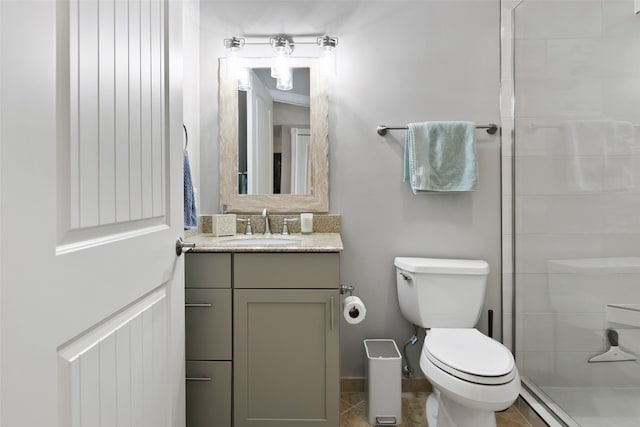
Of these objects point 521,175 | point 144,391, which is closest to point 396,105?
point 521,175

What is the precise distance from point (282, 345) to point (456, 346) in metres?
0.70

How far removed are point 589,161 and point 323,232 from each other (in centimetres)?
121

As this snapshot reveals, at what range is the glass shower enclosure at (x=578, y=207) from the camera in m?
1.40

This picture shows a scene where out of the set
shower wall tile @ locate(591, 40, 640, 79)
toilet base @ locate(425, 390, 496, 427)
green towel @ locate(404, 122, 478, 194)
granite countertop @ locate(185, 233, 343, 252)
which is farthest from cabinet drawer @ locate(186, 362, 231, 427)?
shower wall tile @ locate(591, 40, 640, 79)

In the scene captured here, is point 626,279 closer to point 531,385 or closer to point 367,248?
point 531,385

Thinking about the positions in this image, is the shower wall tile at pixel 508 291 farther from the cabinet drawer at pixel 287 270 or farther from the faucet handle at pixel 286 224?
the faucet handle at pixel 286 224

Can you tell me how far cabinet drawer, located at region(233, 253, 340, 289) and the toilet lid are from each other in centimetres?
48

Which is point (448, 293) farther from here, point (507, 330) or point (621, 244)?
point (621, 244)

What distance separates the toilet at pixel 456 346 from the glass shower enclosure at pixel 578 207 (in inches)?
12.0

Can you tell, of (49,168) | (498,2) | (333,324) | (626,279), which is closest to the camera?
(49,168)

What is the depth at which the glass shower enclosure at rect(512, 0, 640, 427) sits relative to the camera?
4.60 ft

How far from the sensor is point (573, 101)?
5.39 ft

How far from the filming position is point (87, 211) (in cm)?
78

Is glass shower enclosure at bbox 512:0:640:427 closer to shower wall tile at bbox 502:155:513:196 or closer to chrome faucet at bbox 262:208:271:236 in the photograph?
shower wall tile at bbox 502:155:513:196
